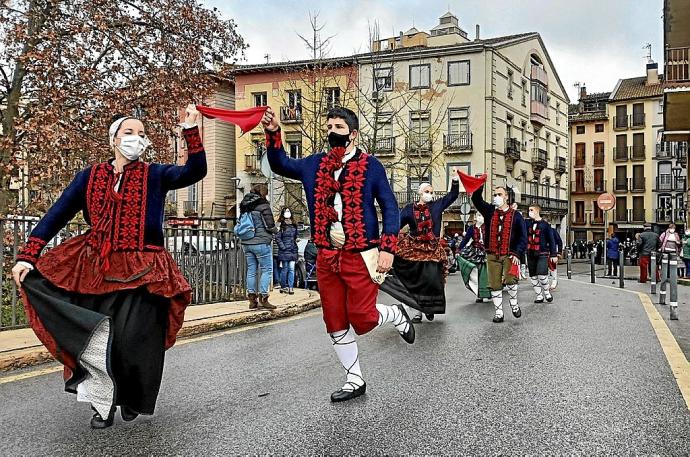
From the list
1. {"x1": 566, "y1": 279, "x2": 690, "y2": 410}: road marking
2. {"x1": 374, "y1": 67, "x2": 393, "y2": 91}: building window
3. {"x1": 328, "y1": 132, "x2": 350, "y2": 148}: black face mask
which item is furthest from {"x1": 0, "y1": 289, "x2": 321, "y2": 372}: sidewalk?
{"x1": 374, "y1": 67, "x2": 393, "y2": 91}: building window

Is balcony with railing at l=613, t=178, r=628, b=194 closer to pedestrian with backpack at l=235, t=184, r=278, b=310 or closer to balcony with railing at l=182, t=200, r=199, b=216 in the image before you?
balcony with railing at l=182, t=200, r=199, b=216

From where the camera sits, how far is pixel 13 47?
40.4ft

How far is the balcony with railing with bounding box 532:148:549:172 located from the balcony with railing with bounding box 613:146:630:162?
17.7 metres

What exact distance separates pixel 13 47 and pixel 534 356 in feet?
33.8

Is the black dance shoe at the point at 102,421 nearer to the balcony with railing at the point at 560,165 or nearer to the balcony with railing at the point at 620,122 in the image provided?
the balcony with railing at the point at 560,165

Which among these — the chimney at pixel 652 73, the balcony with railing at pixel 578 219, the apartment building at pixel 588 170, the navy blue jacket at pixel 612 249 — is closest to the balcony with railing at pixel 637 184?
the apartment building at pixel 588 170

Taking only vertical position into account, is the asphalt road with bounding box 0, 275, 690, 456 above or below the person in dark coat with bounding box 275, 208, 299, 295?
below

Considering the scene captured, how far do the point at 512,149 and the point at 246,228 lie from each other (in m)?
39.8

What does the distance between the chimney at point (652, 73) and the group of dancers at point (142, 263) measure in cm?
7020

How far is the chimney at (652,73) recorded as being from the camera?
224 ft

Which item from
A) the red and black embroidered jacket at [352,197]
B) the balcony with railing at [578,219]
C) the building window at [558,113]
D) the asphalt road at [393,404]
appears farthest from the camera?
the balcony with railing at [578,219]

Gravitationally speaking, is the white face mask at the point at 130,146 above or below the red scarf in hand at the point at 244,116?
below

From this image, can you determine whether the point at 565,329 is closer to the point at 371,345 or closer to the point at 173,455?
the point at 371,345

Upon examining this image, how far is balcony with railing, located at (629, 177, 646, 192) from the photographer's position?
Answer: 223 feet
